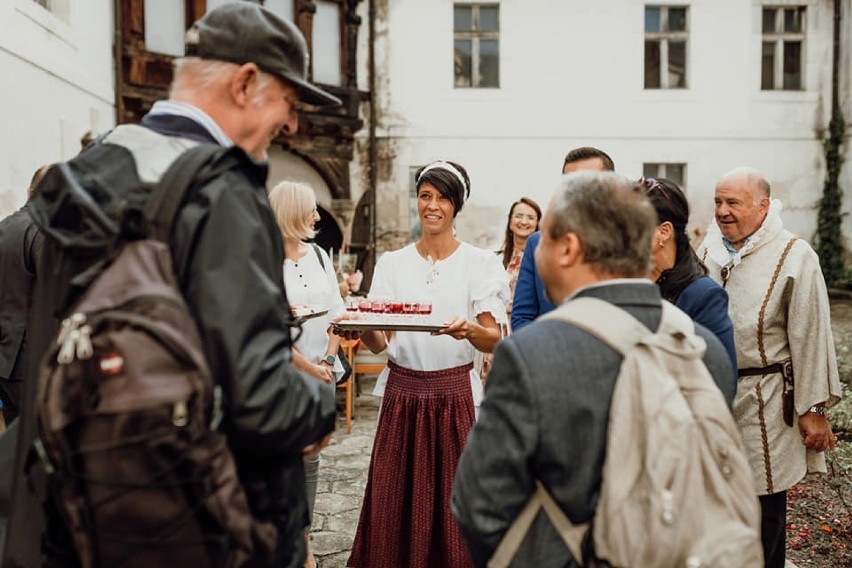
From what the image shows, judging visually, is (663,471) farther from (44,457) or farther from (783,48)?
(783,48)

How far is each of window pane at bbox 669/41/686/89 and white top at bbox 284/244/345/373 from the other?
14.4 m

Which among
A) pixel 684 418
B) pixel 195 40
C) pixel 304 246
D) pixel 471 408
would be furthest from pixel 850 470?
pixel 195 40

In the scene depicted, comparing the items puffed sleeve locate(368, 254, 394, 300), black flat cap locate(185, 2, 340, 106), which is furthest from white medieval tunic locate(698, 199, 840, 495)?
black flat cap locate(185, 2, 340, 106)

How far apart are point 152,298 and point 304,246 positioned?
280cm

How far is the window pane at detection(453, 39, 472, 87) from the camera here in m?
16.4

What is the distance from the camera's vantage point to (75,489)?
4.93 ft

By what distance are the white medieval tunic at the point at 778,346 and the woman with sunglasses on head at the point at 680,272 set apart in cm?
50

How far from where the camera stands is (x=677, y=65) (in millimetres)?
16703

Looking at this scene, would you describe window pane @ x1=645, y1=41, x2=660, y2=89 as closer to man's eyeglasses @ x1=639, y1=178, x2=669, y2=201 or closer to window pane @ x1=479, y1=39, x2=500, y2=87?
window pane @ x1=479, y1=39, x2=500, y2=87

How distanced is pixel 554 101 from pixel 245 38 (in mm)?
15232

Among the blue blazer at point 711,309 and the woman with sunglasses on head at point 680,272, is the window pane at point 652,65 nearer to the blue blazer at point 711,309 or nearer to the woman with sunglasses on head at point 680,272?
the woman with sunglasses on head at point 680,272

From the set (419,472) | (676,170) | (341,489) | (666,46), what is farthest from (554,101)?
(419,472)

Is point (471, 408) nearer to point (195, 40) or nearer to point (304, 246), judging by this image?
point (304, 246)

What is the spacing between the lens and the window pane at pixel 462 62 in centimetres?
1638
